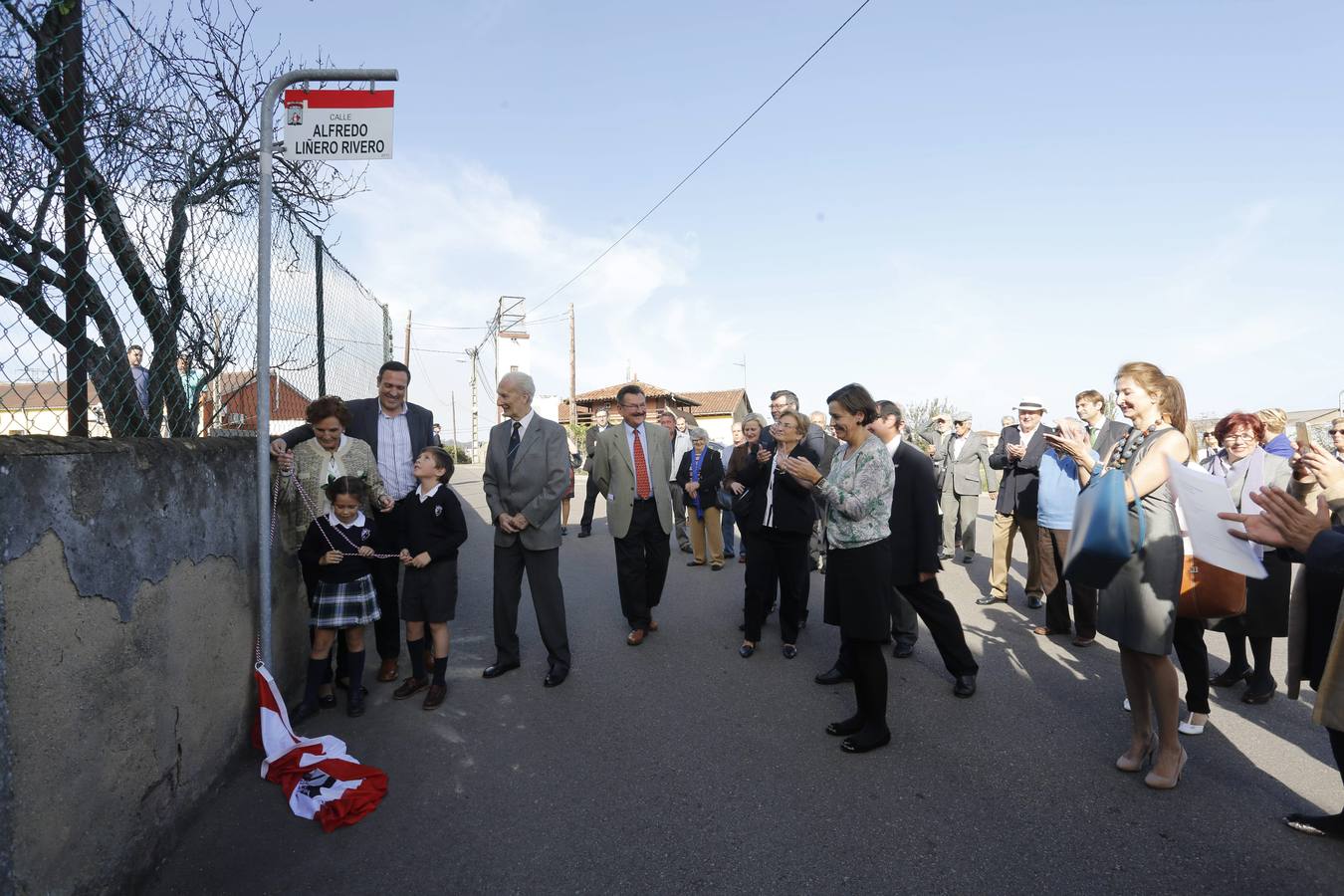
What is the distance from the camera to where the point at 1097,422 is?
614 cm

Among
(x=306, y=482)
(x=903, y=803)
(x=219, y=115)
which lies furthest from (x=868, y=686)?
(x=219, y=115)

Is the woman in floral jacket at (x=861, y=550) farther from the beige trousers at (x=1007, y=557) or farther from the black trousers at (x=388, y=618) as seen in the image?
the beige trousers at (x=1007, y=557)

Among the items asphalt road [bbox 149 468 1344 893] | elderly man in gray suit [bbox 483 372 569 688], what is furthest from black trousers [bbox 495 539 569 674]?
asphalt road [bbox 149 468 1344 893]

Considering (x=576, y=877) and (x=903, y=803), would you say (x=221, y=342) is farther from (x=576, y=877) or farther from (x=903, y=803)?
(x=903, y=803)

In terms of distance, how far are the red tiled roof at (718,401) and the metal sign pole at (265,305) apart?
175 ft

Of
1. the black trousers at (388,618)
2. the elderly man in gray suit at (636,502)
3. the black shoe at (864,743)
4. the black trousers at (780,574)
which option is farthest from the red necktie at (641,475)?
the black shoe at (864,743)

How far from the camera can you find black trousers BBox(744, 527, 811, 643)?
17.1 ft

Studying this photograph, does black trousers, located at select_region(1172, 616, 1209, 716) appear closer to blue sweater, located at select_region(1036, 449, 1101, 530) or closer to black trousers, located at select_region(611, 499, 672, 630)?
blue sweater, located at select_region(1036, 449, 1101, 530)

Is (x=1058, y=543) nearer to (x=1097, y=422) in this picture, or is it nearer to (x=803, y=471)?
(x=1097, y=422)

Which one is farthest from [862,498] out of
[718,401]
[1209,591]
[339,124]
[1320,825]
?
[718,401]

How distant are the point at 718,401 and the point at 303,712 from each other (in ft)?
185

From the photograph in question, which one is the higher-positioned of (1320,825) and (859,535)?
(859,535)

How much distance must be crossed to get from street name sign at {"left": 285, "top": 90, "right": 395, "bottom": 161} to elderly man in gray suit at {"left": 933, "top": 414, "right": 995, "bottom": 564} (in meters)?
7.02

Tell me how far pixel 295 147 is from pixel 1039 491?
574 centimetres
